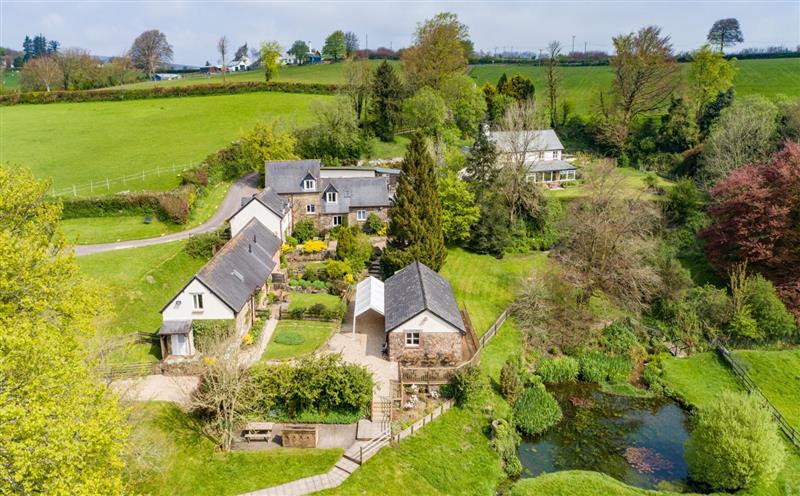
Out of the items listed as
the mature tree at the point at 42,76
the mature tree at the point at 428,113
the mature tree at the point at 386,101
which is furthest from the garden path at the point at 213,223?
the mature tree at the point at 42,76

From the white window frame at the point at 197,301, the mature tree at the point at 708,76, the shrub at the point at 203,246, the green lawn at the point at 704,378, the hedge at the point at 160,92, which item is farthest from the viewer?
the hedge at the point at 160,92

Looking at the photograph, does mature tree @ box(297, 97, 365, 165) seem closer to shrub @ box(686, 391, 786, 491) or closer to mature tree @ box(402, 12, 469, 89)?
mature tree @ box(402, 12, 469, 89)

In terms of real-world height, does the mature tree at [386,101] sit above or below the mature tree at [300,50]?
below

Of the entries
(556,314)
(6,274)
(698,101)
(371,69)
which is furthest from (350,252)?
(698,101)

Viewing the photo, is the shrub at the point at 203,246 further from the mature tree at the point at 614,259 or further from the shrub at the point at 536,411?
the mature tree at the point at 614,259

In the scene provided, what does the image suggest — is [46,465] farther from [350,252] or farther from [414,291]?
[350,252]

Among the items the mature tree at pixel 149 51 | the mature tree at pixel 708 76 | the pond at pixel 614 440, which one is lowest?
the pond at pixel 614 440

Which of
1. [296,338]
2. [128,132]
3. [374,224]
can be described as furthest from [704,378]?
[128,132]
